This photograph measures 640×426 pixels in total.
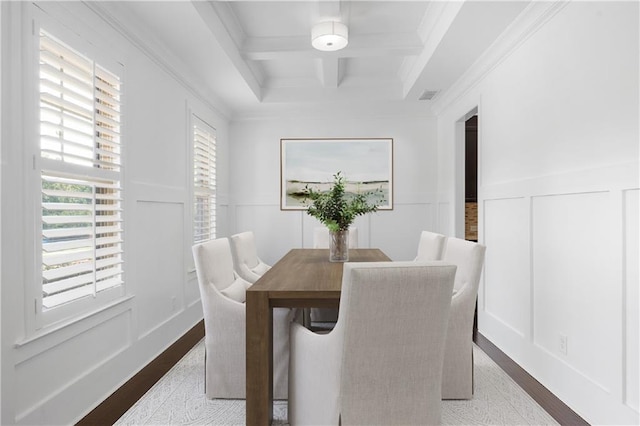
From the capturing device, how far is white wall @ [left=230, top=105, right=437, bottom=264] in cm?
520

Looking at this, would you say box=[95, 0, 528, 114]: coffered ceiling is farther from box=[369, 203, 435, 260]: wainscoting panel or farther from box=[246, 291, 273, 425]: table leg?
box=[246, 291, 273, 425]: table leg

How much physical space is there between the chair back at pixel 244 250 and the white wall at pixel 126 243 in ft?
2.06

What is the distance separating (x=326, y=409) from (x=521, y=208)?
2.08m

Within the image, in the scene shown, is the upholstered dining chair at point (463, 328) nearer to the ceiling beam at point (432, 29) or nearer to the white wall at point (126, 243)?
the ceiling beam at point (432, 29)

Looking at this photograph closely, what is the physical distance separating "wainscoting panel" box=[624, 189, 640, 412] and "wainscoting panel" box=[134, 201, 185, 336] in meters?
2.82

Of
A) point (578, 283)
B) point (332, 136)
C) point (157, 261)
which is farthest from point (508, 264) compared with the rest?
point (332, 136)

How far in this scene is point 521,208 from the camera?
2.79 metres

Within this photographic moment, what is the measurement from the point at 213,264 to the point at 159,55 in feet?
5.91

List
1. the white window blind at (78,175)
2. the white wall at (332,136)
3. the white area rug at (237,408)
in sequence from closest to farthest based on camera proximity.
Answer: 1. the white window blind at (78,175)
2. the white area rug at (237,408)
3. the white wall at (332,136)

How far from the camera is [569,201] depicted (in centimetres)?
222

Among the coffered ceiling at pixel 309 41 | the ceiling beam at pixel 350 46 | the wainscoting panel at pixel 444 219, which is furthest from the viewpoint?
the wainscoting panel at pixel 444 219

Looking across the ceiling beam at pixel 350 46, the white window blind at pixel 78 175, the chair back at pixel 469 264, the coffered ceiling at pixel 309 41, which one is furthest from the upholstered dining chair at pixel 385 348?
the ceiling beam at pixel 350 46

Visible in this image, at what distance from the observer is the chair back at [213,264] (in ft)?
6.91

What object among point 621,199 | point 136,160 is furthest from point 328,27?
point 621,199
